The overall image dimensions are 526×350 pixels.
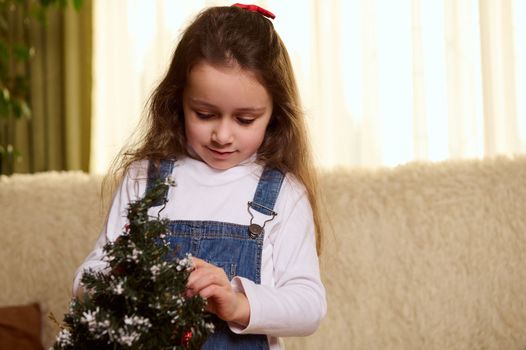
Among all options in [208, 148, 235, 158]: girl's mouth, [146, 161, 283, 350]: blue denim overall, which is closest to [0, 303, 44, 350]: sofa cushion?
[146, 161, 283, 350]: blue denim overall

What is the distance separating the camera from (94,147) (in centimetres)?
325

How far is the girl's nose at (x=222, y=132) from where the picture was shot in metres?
1.43

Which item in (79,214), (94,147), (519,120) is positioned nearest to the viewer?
(79,214)

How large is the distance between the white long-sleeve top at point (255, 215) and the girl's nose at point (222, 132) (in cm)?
15

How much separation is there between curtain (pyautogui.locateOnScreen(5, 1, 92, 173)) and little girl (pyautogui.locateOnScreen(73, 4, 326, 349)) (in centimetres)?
166

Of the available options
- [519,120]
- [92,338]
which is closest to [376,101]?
[519,120]

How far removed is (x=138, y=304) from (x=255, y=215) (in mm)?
629

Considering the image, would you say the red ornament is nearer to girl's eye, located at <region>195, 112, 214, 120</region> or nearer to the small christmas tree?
the small christmas tree

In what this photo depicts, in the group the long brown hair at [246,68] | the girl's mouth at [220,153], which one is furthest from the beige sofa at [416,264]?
the girl's mouth at [220,153]

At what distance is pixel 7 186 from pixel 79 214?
220 mm

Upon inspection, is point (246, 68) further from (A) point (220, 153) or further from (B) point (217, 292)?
(B) point (217, 292)

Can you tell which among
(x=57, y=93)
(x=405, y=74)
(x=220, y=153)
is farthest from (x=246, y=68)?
(x=57, y=93)

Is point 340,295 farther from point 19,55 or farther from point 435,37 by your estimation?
point 19,55

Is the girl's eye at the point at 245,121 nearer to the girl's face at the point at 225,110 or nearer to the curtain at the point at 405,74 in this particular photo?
the girl's face at the point at 225,110
